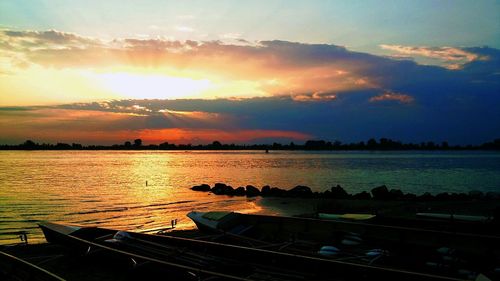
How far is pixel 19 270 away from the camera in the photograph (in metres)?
8.31

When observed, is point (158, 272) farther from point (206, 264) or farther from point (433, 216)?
point (433, 216)

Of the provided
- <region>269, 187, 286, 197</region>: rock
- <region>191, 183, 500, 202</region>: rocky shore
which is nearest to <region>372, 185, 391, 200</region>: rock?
<region>191, 183, 500, 202</region>: rocky shore

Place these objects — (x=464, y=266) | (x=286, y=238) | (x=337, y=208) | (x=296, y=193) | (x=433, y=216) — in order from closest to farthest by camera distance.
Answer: (x=464, y=266), (x=286, y=238), (x=433, y=216), (x=337, y=208), (x=296, y=193)

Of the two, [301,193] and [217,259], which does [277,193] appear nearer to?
[301,193]

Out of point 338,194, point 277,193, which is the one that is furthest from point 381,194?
point 277,193

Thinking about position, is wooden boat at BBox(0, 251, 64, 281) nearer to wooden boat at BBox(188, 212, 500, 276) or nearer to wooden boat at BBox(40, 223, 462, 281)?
wooden boat at BBox(40, 223, 462, 281)

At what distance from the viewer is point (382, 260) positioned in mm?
9547

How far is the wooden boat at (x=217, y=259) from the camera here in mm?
7857

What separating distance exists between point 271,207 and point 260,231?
55.8ft

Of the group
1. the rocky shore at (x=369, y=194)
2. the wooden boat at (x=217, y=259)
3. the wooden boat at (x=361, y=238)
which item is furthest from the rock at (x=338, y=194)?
the wooden boat at (x=217, y=259)

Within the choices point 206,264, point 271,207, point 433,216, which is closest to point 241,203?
point 271,207

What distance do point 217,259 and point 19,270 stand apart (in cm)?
405

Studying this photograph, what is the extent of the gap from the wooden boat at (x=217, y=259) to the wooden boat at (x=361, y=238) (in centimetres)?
139

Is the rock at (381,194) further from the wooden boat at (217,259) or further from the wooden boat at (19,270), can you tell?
the wooden boat at (19,270)
